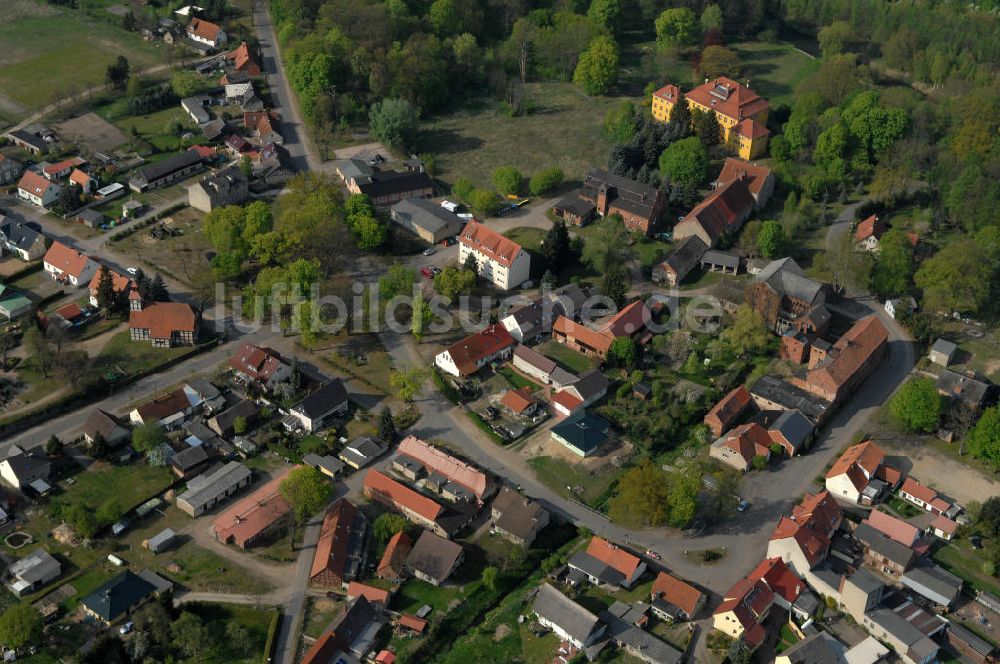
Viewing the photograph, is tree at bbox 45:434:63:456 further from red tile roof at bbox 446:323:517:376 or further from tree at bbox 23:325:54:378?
red tile roof at bbox 446:323:517:376

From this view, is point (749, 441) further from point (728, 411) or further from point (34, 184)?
point (34, 184)

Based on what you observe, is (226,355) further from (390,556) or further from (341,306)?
(390,556)

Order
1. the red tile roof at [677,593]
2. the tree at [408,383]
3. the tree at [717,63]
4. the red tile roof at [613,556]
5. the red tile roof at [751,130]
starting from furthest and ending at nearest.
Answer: the tree at [717,63]
the red tile roof at [751,130]
the tree at [408,383]
the red tile roof at [613,556]
the red tile roof at [677,593]

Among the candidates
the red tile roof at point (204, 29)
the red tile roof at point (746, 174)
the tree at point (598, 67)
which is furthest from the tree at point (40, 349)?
the tree at point (598, 67)

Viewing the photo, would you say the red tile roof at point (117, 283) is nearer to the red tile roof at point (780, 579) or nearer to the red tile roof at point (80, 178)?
the red tile roof at point (80, 178)

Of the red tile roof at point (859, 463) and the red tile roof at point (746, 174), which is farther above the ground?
the red tile roof at point (746, 174)

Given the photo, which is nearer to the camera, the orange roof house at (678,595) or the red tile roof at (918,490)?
the orange roof house at (678,595)

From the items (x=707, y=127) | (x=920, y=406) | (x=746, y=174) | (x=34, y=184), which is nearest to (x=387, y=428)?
(x=920, y=406)
